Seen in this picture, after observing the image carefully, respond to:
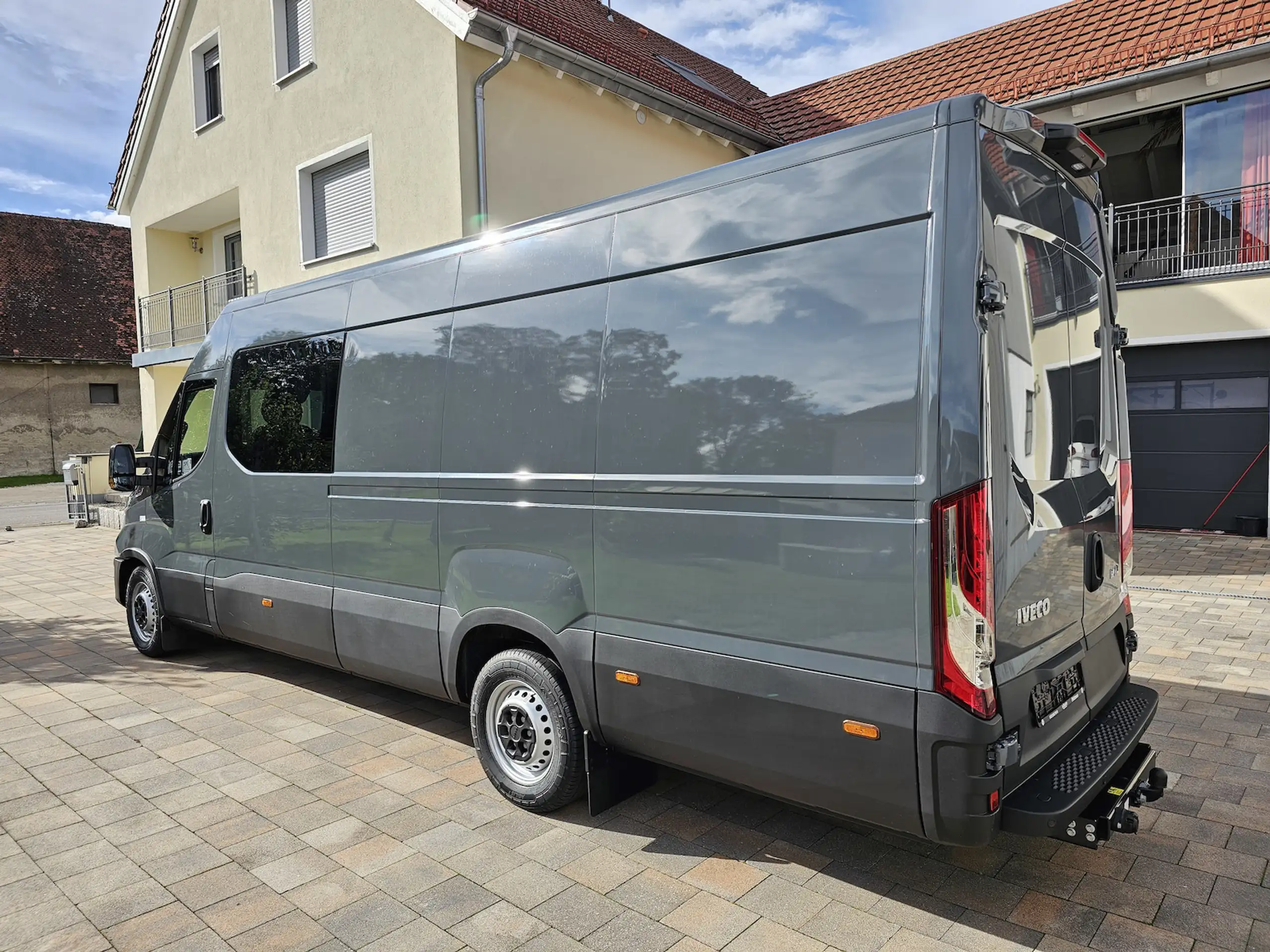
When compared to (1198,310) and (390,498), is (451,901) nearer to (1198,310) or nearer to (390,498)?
(390,498)

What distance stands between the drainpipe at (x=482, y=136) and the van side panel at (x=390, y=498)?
21.3ft

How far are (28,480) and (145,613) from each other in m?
26.8

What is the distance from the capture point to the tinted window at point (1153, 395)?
38.8 ft

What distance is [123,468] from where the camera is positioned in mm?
6477

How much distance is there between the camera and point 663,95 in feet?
42.2

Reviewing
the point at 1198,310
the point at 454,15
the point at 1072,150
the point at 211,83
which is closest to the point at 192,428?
the point at 1072,150

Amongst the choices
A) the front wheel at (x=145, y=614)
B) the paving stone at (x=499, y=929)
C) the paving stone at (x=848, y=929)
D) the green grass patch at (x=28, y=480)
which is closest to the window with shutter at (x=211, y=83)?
the front wheel at (x=145, y=614)

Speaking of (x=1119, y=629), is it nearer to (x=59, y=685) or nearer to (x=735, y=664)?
(x=735, y=664)

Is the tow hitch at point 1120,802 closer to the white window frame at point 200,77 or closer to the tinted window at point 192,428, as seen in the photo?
the tinted window at point 192,428

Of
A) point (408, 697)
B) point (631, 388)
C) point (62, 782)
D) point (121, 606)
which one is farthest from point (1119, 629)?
point (121, 606)

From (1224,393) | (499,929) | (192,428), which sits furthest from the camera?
(1224,393)

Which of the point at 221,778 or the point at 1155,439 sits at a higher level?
the point at 1155,439

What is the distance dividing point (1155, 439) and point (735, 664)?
11212 mm

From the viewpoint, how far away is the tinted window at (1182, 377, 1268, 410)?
1120cm
